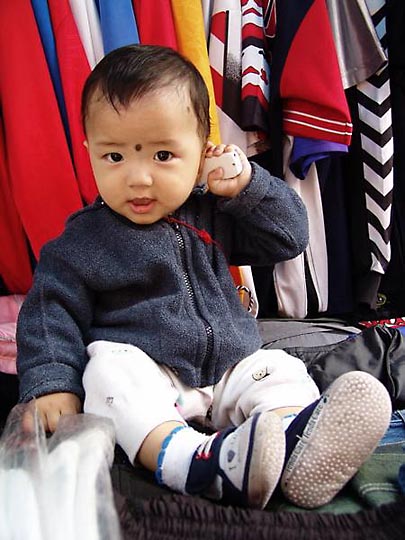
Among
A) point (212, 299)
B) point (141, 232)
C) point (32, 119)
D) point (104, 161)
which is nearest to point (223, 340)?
point (212, 299)

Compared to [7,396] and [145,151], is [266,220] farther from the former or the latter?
[7,396]

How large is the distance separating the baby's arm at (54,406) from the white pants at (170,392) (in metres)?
0.04

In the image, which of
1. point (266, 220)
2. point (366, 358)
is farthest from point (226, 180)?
point (366, 358)

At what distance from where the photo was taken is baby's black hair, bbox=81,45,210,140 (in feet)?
2.98

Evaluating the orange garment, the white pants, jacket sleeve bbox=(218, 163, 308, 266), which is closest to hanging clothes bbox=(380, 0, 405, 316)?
the orange garment

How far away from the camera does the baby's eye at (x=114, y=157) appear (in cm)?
95

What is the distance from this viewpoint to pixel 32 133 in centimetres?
129

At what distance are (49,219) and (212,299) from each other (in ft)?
1.53

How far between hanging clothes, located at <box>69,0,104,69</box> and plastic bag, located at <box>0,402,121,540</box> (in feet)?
2.74

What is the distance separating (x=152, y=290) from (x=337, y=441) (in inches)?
16.3

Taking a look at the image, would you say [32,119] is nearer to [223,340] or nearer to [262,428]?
[223,340]

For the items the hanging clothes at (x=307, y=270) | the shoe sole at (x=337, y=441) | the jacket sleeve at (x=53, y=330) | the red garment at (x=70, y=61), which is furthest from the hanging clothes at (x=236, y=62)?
the shoe sole at (x=337, y=441)

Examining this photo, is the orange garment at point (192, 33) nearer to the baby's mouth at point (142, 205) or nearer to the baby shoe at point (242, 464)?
the baby's mouth at point (142, 205)

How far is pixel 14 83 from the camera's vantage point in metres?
1.27
